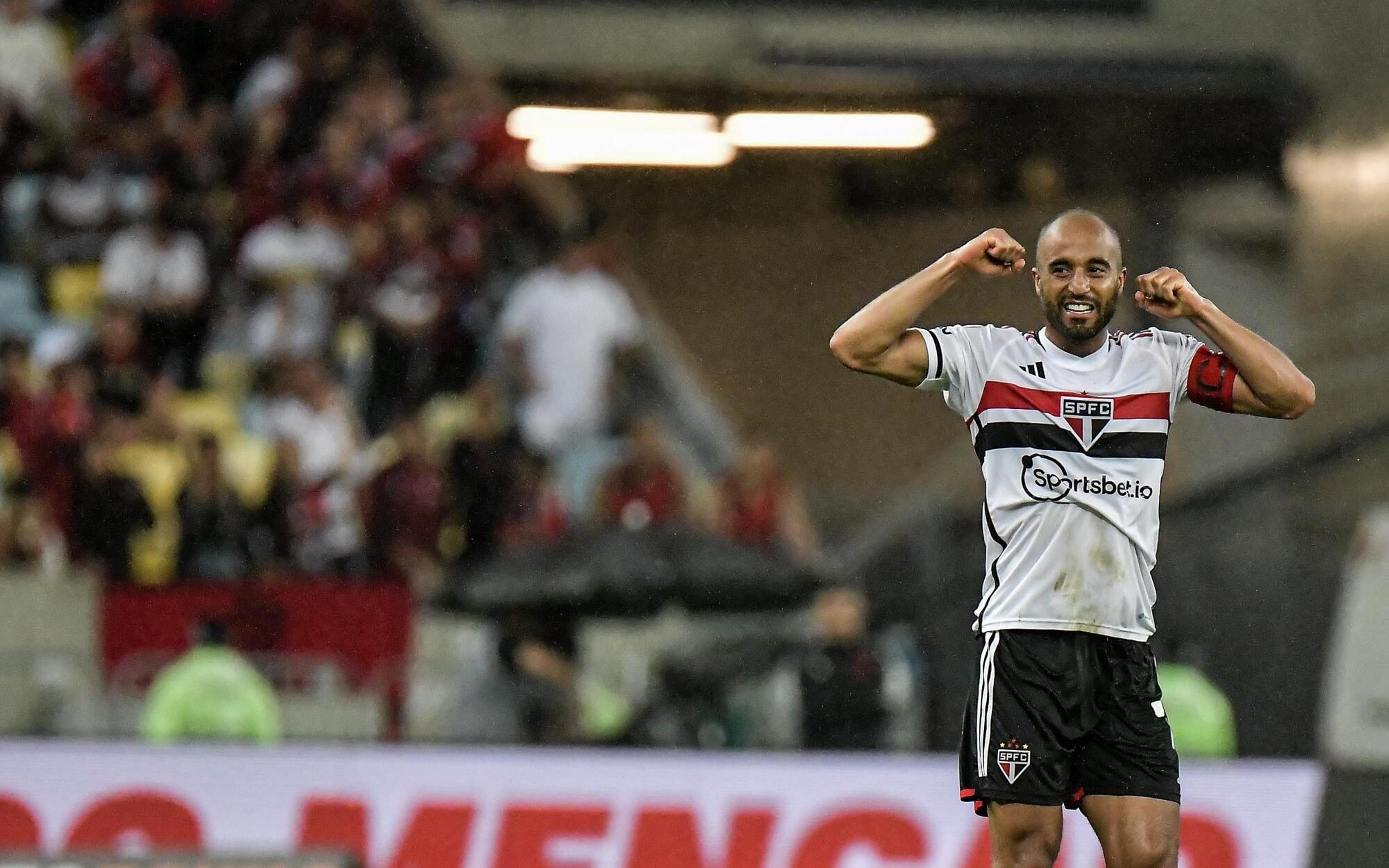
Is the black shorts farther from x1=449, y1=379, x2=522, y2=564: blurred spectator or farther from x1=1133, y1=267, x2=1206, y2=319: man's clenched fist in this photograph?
x1=449, y1=379, x2=522, y2=564: blurred spectator

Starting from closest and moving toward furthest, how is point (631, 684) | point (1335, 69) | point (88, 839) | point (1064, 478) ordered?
point (1064, 478)
point (88, 839)
point (631, 684)
point (1335, 69)

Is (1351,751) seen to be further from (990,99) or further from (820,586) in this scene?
(990,99)

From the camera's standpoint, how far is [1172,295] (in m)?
4.15

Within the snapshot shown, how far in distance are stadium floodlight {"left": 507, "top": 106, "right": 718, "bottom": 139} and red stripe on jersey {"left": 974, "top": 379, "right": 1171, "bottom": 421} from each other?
4.52 metres

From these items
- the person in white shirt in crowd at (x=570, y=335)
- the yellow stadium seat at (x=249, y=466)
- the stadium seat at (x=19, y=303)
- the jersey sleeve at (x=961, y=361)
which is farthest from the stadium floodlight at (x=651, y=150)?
the jersey sleeve at (x=961, y=361)

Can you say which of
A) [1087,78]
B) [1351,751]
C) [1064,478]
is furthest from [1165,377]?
[1087,78]

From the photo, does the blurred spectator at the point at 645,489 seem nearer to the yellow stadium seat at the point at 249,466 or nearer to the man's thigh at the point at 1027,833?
the yellow stadium seat at the point at 249,466

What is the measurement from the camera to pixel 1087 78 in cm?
857

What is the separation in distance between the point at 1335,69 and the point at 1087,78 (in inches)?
41.1

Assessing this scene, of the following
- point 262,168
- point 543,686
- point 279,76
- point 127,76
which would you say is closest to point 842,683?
point 543,686

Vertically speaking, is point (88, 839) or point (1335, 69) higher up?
point (1335, 69)

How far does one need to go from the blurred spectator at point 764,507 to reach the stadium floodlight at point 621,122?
4.60 ft

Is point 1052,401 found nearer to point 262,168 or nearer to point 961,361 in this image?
point 961,361

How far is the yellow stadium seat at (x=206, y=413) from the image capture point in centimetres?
915
